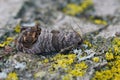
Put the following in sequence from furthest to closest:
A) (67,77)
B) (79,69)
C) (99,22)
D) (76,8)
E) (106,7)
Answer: (106,7), (76,8), (99,22), (79,69), (67,77)

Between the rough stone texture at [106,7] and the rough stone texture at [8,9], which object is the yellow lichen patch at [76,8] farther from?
the rough stone texture at [8,9]

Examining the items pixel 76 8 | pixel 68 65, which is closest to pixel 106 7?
pixel 76 8

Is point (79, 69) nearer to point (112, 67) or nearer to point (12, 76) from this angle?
point (112, 67)

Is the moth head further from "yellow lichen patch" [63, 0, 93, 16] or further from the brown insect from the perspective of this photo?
"yellow lichen patch" [63, 0, 93, 16]

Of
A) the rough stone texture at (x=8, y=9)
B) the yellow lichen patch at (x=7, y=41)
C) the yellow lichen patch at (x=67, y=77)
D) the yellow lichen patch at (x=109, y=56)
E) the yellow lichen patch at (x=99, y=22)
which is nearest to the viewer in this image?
the yellow lichen patch at (x=67, y=77)

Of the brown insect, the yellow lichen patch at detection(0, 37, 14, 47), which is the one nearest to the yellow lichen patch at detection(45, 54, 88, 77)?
the brown insect

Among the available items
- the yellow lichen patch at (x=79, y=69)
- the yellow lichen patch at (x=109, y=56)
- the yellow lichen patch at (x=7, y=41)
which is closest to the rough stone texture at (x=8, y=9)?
the yellow lichen patch at (x=7, y=41)
